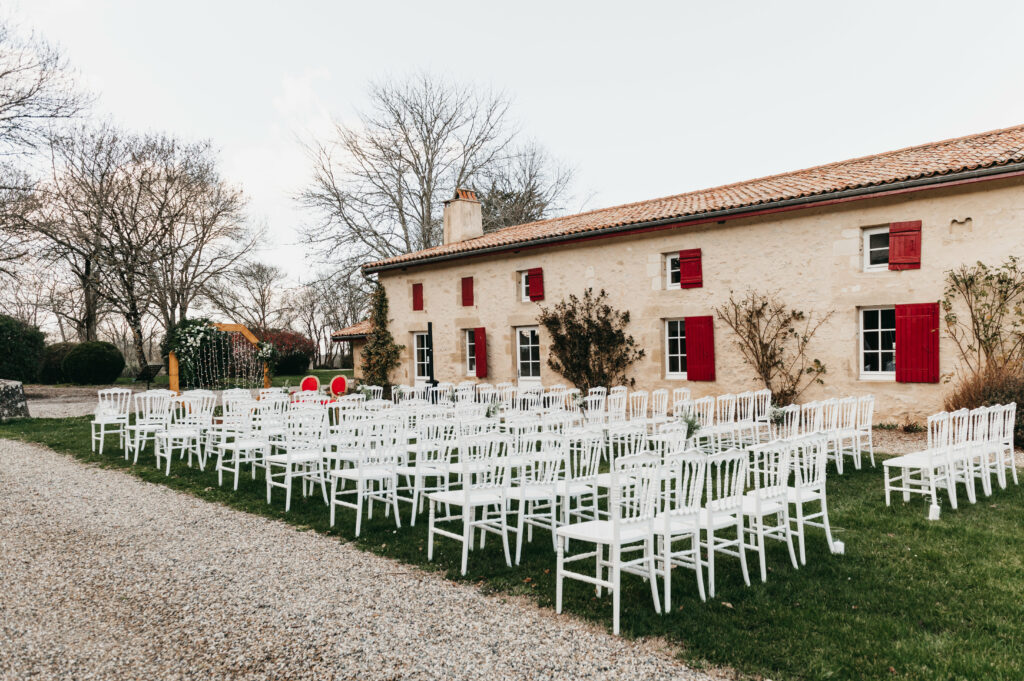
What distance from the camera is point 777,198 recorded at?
40.4 ft

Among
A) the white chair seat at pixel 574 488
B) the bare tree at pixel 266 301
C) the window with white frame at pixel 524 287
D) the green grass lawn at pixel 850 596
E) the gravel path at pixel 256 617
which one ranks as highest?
the bare tree at pixel 266 301

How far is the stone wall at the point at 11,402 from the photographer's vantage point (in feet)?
50.6

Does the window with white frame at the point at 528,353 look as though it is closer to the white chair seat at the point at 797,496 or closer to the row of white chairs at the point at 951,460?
the row of white chairs at the point at 951,460

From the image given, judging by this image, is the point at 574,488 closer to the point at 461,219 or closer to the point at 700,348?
the point at 700,348

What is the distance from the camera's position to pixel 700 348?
1364 cm

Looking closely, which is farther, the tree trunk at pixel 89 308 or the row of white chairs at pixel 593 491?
the tree trunk at pixel 89 308

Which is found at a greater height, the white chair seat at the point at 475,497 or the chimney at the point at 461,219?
the chimney at the point at 461,219

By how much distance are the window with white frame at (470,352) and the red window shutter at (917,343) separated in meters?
10.0

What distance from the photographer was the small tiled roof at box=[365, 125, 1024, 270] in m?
11.2

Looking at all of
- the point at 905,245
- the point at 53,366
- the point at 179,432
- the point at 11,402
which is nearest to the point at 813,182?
the point at 905,245

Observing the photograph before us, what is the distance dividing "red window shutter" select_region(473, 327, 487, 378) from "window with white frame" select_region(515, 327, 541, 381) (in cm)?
90

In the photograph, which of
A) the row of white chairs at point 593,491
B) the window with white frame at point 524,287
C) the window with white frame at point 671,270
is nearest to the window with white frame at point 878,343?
the window with white frame at point 671,270

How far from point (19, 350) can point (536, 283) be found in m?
20.1

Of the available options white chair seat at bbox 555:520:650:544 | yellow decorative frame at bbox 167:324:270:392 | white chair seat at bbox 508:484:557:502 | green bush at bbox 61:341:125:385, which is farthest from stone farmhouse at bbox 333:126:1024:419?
green bush at bbox 61:341:125:385
